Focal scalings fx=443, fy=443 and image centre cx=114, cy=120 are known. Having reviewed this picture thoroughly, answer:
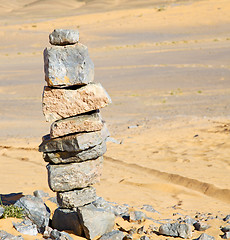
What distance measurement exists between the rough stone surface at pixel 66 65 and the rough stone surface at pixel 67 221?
2.16 meters

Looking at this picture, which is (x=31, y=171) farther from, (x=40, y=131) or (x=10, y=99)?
(x=10, y=99)

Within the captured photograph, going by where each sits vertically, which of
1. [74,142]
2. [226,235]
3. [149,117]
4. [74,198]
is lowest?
[149,117]

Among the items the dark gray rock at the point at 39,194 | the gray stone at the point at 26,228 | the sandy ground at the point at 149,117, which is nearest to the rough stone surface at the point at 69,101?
the gray stone at the point at 26,228

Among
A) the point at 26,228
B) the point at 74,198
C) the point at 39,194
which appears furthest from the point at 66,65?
the point at 39,194

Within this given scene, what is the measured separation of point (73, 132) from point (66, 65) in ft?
3.53

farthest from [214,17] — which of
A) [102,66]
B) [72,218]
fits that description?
[72,218]

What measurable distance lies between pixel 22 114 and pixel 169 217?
1206 cm

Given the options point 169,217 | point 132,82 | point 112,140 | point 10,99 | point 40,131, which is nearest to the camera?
point 169,217

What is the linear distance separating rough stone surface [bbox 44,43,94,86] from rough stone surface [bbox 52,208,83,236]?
2163 millimetres

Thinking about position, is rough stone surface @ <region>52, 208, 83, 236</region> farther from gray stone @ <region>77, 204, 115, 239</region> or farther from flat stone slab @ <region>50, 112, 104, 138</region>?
flat stone slab @ <region>50, 112, 104, 138</region>

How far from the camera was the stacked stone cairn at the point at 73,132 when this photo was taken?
6918 millimetres

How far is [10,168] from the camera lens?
12336 mm

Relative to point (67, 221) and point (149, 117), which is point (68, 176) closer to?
point (67, 221)

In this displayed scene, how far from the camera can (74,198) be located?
737cm
